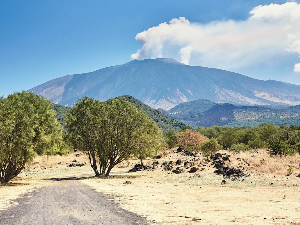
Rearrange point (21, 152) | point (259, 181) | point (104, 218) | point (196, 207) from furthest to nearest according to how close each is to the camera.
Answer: point (21, 152) < point (259, 181) < point (196, 207) < point (104, 218)

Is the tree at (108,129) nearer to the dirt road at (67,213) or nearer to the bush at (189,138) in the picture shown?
the dirt road at (67,213)

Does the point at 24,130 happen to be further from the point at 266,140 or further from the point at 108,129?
the point at 266,140

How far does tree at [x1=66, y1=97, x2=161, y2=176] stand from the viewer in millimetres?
36625

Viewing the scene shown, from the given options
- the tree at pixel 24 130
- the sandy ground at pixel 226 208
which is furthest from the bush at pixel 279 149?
the tree at pixel 24 130

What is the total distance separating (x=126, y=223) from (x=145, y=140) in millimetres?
25964

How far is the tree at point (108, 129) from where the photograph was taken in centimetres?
3662

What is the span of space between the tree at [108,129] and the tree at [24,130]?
13.8 ft

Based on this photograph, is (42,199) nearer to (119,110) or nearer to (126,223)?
(126,223)

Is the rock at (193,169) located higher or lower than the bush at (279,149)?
lower

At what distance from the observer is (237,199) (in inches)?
686

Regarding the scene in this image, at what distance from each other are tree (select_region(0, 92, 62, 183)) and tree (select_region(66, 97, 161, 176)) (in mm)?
4207

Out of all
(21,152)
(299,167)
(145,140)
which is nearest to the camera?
(21,152)

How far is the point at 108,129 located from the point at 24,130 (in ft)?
39.3

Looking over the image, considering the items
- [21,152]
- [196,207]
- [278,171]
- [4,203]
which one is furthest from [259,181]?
[21,152]
